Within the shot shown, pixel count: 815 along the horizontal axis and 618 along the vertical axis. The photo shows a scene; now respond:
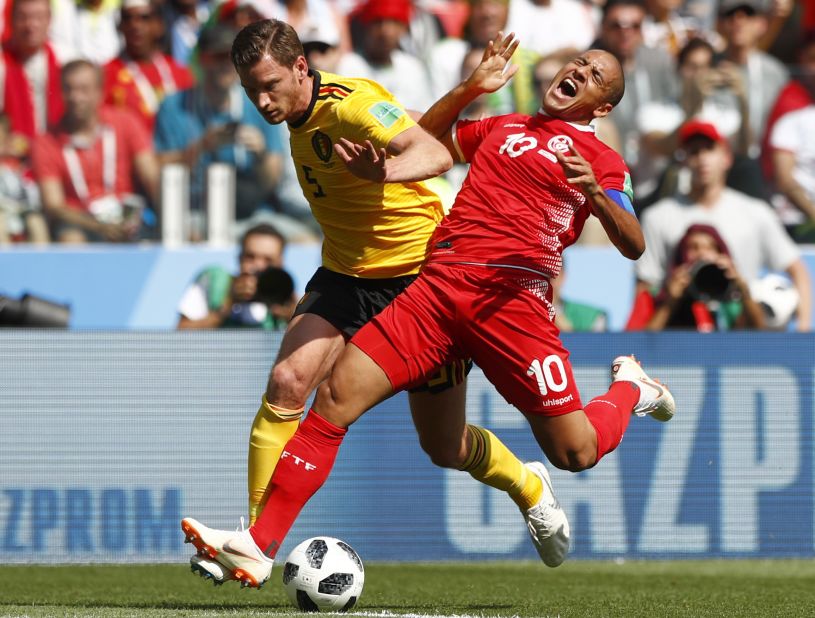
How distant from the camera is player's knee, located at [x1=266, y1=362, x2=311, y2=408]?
612 cm

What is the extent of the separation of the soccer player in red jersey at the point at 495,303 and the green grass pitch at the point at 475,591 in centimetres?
56

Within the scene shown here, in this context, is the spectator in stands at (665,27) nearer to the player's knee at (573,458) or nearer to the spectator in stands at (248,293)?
the spectator in stands at (248,293)

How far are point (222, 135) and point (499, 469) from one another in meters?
4.81

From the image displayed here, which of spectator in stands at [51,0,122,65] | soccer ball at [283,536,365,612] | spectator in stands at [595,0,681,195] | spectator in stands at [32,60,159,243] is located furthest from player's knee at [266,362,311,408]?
spectator in stands at [51,0,122,65]

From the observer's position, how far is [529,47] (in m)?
11.7

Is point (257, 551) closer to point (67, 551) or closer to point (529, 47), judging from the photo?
point (67, 551)

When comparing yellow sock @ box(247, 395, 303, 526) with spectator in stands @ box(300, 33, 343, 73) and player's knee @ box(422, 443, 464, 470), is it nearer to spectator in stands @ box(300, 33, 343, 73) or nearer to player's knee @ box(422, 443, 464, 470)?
player's knee @ box(422, 443, 464, 470)

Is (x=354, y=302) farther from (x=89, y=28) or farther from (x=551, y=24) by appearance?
(x=89, y=28)

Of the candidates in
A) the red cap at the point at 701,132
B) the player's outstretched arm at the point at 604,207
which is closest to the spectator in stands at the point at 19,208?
the red cap at the point at 701,132

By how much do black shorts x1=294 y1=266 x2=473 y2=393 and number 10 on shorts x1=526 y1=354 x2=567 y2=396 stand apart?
0.56 metres

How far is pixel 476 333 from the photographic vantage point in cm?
566

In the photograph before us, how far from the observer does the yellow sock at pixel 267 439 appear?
6234 mm

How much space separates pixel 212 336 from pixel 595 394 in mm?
2339

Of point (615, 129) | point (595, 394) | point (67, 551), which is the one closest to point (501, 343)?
point (595, 394)
